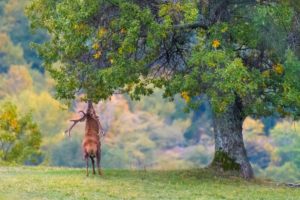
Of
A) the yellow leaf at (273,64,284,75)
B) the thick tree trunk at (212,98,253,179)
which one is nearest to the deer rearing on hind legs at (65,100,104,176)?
the thick tree trunk at (212,98,253,179)

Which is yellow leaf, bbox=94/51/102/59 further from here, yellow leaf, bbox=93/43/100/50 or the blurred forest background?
the blurred forest background

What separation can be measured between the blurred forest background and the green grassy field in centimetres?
3991

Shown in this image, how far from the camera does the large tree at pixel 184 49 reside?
19734mm

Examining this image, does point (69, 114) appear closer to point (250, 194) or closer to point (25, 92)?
point (25, 92)

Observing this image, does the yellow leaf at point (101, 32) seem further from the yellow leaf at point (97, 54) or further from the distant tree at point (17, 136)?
the distant tree at point (17, 136)

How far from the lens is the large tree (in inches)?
777

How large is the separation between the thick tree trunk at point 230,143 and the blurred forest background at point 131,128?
38.6 metres

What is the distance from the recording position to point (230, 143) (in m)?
22.8

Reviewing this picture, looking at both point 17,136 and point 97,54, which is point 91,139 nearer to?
point 97,54

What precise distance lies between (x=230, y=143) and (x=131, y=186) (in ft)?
14.4

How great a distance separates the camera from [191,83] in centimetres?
1983

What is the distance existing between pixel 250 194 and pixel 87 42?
5.18m

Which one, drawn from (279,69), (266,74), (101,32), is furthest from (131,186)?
(279,69)

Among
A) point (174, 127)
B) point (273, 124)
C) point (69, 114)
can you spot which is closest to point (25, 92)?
point (69, 114)
